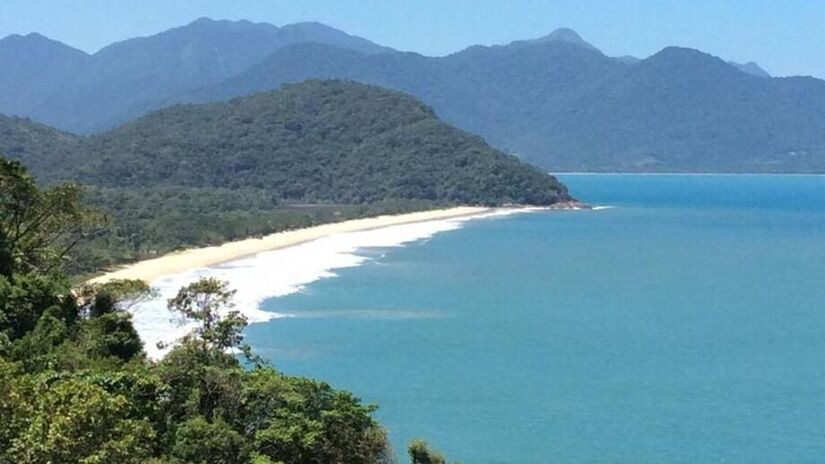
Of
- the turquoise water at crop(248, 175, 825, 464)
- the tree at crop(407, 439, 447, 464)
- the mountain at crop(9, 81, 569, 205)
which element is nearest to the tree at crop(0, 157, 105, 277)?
the turquoise water at crop(248, 175, 825, 464)

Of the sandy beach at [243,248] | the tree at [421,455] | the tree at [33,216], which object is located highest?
the tree at [33,216]

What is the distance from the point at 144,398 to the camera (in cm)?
1443

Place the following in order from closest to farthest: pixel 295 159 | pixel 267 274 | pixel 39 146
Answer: pixel 267 274
pixel 39 146
pixel 295 159

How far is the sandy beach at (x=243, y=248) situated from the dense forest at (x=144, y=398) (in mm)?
18728

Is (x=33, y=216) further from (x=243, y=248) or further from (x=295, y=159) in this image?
(x=295, y=159)

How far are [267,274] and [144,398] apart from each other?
35.2 meters

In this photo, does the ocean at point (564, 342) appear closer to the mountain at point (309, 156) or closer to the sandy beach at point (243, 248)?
the sandy beach at point (243, 248)

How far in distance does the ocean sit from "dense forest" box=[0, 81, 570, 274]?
29.0 m

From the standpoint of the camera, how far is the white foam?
3386cm

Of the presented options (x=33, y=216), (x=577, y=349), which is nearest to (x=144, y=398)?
(x=33, y=216)

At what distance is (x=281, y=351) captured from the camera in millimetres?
30672

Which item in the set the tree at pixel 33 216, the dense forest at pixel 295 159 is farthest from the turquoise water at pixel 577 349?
the dense forest at pixel 295 159

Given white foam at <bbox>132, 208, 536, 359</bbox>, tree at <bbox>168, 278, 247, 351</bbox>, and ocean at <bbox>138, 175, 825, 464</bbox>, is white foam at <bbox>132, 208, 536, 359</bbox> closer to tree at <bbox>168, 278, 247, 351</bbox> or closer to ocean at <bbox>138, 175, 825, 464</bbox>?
ocean at <bbox>138, 175, 825, 464</bbox>

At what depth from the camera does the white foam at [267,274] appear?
3386cm
